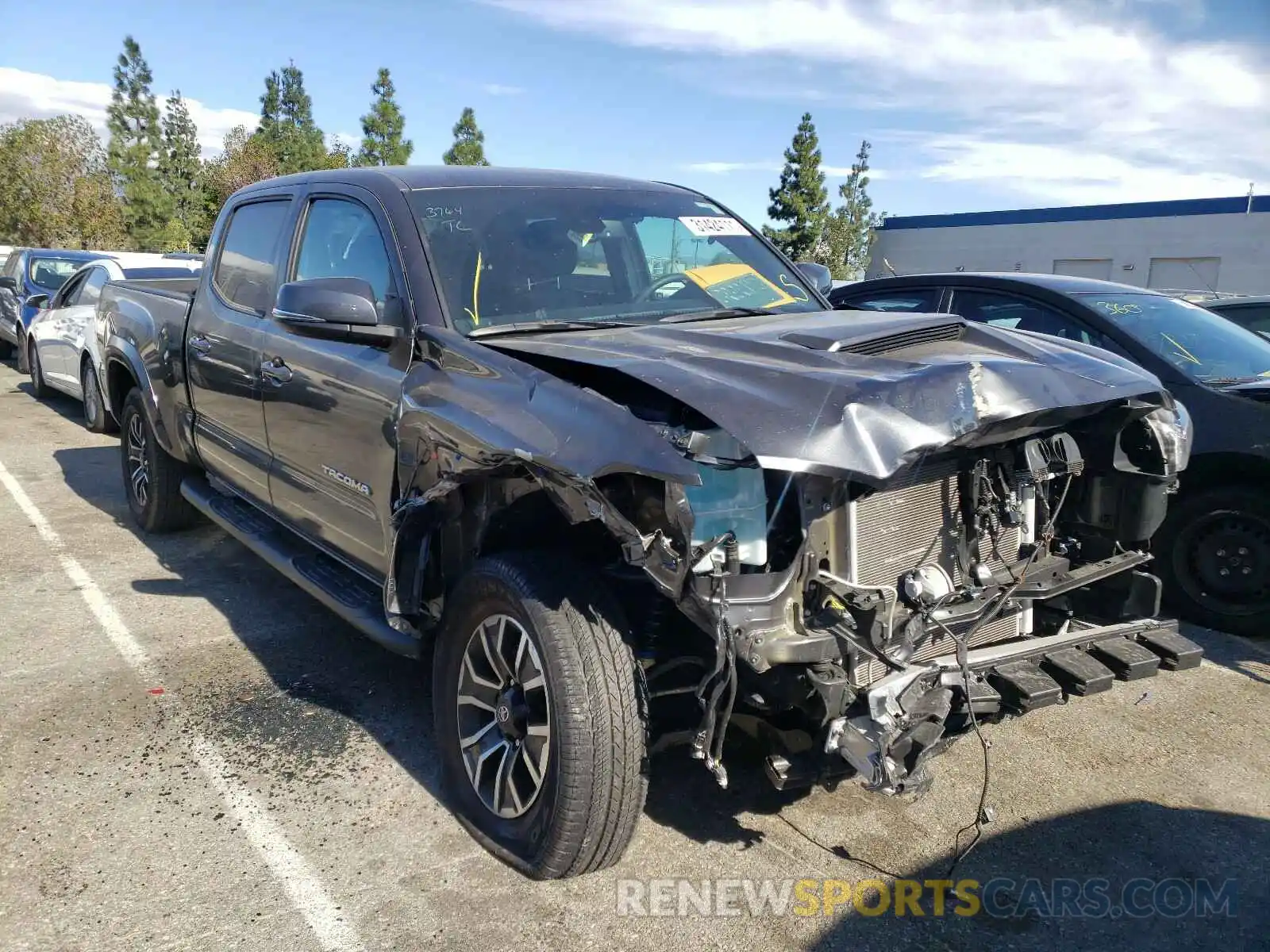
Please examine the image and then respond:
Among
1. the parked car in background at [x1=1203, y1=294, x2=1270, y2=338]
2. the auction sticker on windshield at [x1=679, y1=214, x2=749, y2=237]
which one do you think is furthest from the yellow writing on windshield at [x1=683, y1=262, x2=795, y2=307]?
the parked car in background at [x1=1203, y1=294, x2=1270, y2=338]

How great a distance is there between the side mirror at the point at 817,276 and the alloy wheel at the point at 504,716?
94.8 inches

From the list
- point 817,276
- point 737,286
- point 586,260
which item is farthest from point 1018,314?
point 586,260

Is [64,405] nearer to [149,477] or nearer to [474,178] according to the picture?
[149,477]

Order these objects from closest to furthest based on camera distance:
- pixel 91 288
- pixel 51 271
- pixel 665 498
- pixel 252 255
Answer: pixel 665 498 < pixel 252 255 < pixel 91 288 < pixel 51 271

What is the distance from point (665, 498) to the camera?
2.42 metres

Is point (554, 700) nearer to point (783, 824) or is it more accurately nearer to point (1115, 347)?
point (783, 824)

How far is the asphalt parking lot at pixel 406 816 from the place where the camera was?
2.71 m

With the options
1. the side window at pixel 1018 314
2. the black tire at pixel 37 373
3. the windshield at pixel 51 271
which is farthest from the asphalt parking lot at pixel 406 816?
the windshield at pixel 51 271

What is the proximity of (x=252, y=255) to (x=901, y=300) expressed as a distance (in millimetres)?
3995

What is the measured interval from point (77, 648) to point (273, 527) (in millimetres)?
1034

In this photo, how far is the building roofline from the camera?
1246 inches

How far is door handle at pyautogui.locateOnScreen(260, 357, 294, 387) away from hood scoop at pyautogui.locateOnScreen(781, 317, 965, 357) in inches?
84.4

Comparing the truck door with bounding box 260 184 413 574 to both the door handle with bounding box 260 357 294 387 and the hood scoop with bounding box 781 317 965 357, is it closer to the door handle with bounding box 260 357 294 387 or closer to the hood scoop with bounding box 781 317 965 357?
the door handle with bounding box 260 357 294 387

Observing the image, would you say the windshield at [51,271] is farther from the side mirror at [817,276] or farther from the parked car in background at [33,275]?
the side mirror at [817,276]
